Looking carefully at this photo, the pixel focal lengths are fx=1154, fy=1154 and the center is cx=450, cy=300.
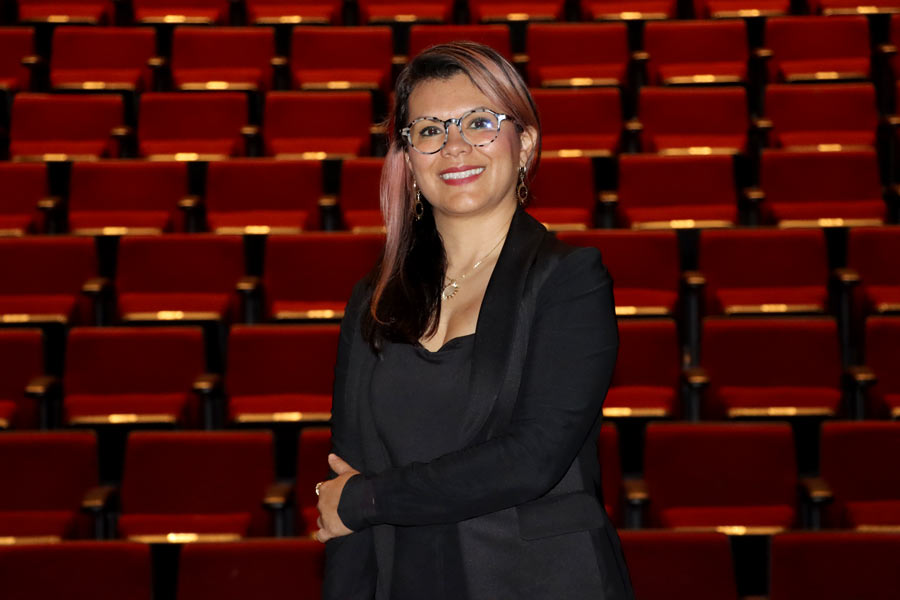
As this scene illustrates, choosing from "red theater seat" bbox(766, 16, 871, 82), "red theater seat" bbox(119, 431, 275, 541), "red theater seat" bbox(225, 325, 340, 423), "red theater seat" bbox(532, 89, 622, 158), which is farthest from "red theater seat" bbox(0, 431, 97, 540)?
"red theater seat" bbox(766, 16, 871, 82)

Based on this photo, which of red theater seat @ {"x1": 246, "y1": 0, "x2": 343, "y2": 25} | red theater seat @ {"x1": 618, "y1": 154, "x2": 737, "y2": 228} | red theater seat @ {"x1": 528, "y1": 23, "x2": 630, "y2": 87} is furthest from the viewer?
red theater seat @ {"x1": 246, "y1": 0, "x2": 343, "y2": 25}

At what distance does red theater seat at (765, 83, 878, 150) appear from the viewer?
1.20 metres

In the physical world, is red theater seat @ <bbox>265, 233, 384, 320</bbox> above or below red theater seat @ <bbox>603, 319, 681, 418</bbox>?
above

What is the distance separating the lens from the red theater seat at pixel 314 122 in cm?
122

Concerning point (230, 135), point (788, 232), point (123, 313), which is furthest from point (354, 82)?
point (788, 232)

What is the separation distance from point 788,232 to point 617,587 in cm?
76

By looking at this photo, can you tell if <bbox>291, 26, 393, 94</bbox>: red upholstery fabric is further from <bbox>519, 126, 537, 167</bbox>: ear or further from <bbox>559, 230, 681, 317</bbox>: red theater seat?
<bbox>519, 126, 537, 167</bbox>: ear

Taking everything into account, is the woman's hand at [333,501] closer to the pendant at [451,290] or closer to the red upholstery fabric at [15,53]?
the pendant at [451,290]

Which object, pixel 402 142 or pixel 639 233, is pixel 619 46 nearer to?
pixel 639 233

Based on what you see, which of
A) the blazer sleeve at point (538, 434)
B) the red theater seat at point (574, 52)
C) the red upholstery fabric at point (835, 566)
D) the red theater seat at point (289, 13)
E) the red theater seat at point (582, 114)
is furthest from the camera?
the red theater seat at point (289, 13)

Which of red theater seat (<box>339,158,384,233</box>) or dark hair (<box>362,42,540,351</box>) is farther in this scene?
red theater seat (<box>339,158,384,233</box>)

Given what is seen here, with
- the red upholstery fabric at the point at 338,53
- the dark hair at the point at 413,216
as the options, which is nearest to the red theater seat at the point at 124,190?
the red upholstery fabric at the point at 338,53

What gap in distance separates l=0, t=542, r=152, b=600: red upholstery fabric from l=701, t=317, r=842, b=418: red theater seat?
467 mm

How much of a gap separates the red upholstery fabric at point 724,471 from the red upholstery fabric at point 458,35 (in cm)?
63
